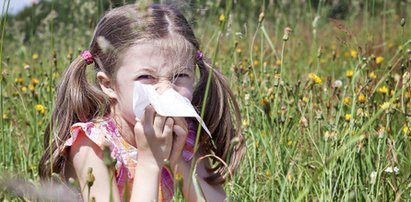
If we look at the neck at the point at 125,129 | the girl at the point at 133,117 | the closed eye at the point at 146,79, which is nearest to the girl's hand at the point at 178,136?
the girl at the point at 133,117

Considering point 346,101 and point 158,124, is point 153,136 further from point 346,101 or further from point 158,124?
point 346,101

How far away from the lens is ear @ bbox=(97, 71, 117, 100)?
1.89 m

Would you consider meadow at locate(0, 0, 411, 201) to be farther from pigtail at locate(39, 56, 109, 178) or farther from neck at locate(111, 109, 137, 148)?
neck at locate(111, 109, 137, 148)

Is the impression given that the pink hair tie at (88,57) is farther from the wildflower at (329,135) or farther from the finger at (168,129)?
the wildflower at (329,135)

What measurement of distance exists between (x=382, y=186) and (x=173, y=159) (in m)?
0.48

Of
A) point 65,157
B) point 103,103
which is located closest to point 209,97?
point 103,103

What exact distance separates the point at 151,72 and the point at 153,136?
0.64ft

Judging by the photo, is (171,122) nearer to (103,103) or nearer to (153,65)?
(153,65)

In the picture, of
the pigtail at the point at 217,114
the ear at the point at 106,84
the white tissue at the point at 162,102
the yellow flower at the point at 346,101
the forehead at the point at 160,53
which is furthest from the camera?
the yellow flower at the point at 346,101

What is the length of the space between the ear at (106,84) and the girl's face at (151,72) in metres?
0.01

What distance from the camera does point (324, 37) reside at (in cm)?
541

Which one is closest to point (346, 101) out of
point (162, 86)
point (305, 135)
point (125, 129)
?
point (305, 135)

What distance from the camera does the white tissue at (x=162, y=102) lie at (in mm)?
1547

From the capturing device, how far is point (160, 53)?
1797mm
